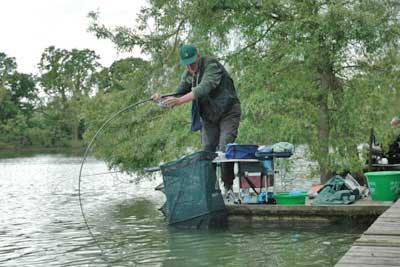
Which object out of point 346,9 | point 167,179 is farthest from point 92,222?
point 346,9

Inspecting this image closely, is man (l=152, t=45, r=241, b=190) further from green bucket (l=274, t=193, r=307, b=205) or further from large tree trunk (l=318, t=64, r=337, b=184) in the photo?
large tree trunk (l=318, t=64, r=337, b=184)

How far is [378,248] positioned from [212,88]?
3.50m

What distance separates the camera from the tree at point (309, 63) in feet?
32.0

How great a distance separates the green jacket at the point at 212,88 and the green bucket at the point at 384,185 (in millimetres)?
1827

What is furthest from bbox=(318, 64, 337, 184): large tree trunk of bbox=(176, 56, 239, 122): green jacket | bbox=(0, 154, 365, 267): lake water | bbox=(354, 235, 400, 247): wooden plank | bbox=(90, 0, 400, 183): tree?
bbox=(354, 235, 400, 247): wooden plank

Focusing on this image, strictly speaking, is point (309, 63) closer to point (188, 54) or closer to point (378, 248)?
point (188, 54)

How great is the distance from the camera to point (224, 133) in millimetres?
7781

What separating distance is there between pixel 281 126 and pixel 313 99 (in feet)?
3.14

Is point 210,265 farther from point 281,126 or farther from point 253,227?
point 281,126

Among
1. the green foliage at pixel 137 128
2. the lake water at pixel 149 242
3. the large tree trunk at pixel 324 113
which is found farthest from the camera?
the green foliage at pixel 137 128

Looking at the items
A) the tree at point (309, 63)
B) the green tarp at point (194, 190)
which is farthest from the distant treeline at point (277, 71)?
the green tarp at point (194, 190)

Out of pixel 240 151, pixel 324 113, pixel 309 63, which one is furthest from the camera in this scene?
pixel 324 113

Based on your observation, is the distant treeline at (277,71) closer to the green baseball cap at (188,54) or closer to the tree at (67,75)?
the green baseball cap at (188,54)

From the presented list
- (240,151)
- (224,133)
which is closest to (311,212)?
(240,151)
